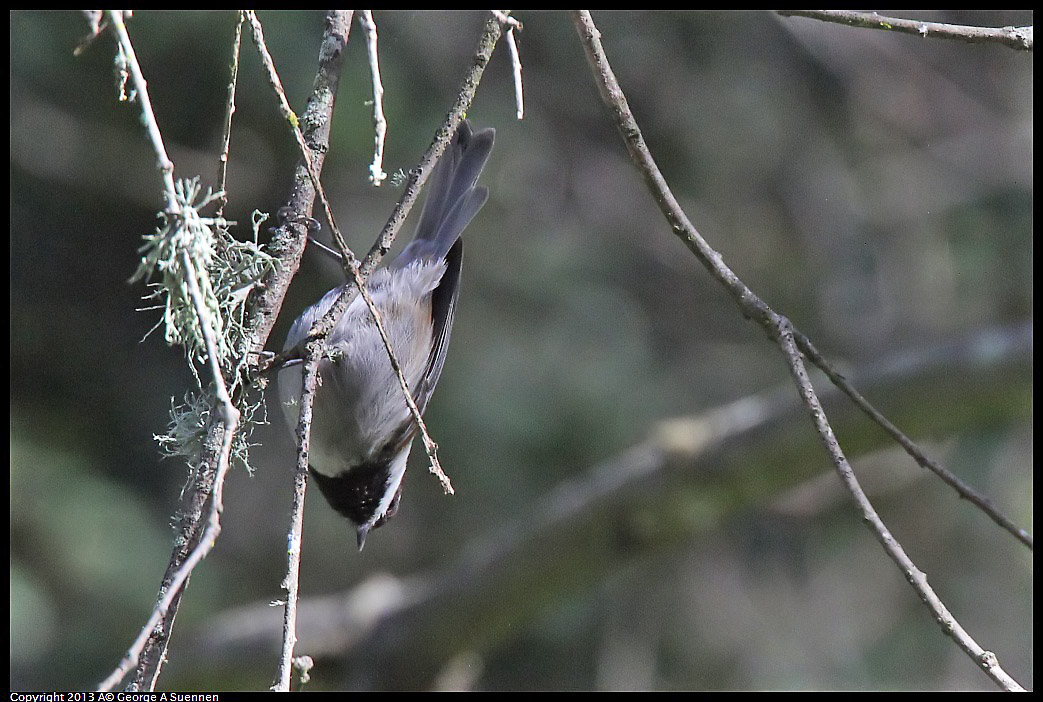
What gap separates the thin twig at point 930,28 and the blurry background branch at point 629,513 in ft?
6.38

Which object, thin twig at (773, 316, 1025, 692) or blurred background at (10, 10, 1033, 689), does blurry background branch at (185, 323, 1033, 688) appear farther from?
thin twig at (773, 316, 1025, 692)

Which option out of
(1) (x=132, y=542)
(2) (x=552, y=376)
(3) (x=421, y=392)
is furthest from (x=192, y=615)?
(3) (x=421, y=392)

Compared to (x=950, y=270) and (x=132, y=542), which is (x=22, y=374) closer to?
(x=132, y=542)

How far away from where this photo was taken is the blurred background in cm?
480

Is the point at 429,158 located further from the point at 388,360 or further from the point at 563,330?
the point at 563,330

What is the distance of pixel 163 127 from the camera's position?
16.5 feet

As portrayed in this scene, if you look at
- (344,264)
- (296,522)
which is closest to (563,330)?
(344,264)

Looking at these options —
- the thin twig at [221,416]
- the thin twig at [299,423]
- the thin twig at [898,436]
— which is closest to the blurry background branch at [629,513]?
the thin twig at [898,436]

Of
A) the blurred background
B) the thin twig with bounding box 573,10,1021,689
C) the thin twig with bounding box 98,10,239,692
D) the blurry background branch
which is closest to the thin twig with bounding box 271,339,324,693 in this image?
the thin twig with bounding box 98,10,239,692

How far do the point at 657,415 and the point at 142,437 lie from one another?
2.88m

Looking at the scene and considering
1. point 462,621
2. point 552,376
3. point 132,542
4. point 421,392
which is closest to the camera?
point 421,392

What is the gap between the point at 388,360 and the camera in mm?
3016

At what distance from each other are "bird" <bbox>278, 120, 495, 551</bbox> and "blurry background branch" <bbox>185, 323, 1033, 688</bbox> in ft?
2.86

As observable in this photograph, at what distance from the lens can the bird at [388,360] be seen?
2.93 metres
